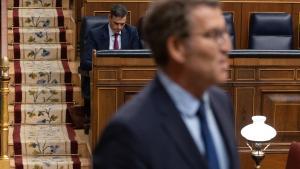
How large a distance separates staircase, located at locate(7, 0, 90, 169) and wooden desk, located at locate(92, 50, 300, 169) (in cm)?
83

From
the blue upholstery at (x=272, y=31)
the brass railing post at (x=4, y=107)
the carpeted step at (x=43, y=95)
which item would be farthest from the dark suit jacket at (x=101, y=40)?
the blue upholstery at (x=272, y=31)

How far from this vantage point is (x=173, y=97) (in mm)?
1526

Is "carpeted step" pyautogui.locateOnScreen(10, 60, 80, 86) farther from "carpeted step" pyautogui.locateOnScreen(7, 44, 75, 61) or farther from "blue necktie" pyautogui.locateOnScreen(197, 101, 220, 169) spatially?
"blue necktie" pyautogui.locateOnScreen(197, 101, 220, 169)

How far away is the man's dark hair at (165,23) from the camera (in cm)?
150

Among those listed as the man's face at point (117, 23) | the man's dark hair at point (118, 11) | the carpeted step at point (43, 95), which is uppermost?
the man's dark hair at point (118, 11)

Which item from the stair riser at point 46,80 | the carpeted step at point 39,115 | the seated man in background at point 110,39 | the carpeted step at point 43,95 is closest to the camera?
the seated man in background at point 110,39

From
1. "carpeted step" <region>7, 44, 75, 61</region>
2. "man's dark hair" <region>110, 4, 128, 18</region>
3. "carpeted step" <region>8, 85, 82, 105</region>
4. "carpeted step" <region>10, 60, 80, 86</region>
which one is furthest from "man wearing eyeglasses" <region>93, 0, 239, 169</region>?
"carpeted step" <region>7, 44, 75, 61</region>

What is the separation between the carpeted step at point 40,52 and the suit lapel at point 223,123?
18.1 ft

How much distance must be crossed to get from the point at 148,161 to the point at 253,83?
12.0 ft

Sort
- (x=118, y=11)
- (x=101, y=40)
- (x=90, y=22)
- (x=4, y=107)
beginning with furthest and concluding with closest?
(x=90, y=22)
(x=101, y=40)
(x=118, y=11)
(x=4, y=107)

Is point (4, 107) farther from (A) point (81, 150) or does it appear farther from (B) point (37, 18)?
(B) point (37, 18)

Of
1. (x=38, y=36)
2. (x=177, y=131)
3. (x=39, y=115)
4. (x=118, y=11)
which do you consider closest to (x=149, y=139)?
(x=177, y=131)

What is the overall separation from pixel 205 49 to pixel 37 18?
240 inches

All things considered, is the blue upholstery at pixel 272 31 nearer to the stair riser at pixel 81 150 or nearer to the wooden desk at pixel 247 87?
the wooden desk at pixel 247 87
